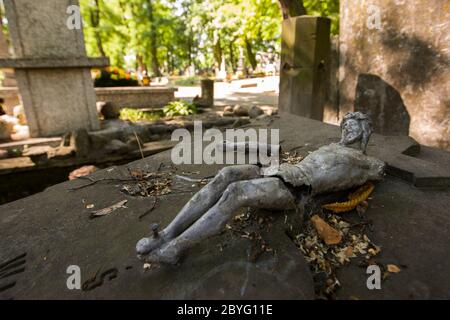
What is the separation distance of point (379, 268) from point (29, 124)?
6689 millimetres

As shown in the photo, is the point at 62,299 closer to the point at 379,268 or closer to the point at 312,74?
the point at 379,268

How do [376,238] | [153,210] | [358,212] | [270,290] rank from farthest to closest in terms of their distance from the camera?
[153,210], [358,212], [376,238], [270,290]

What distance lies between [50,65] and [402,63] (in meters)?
6.29

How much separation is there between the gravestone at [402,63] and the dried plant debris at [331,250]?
2.97 m

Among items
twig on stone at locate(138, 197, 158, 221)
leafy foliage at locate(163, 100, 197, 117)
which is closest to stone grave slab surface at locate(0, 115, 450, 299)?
twig on stone at locate(138, 197, 158, 221)

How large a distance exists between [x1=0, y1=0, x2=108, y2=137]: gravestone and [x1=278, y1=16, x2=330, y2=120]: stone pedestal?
3947 millimetres

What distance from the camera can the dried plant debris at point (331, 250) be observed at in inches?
60.8

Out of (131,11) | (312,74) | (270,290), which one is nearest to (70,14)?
(312,74)

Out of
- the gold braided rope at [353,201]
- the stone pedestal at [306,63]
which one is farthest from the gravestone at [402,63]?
the gold braided rope at [353,201]

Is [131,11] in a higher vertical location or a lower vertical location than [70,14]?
higher

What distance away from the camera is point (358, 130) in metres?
2.40

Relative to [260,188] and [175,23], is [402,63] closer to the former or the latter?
[260,188]

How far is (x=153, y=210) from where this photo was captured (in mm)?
2287

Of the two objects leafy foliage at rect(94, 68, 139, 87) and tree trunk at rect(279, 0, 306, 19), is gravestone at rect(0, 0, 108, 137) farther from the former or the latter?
tree trunk at rect(279, 0, 306, 19)
